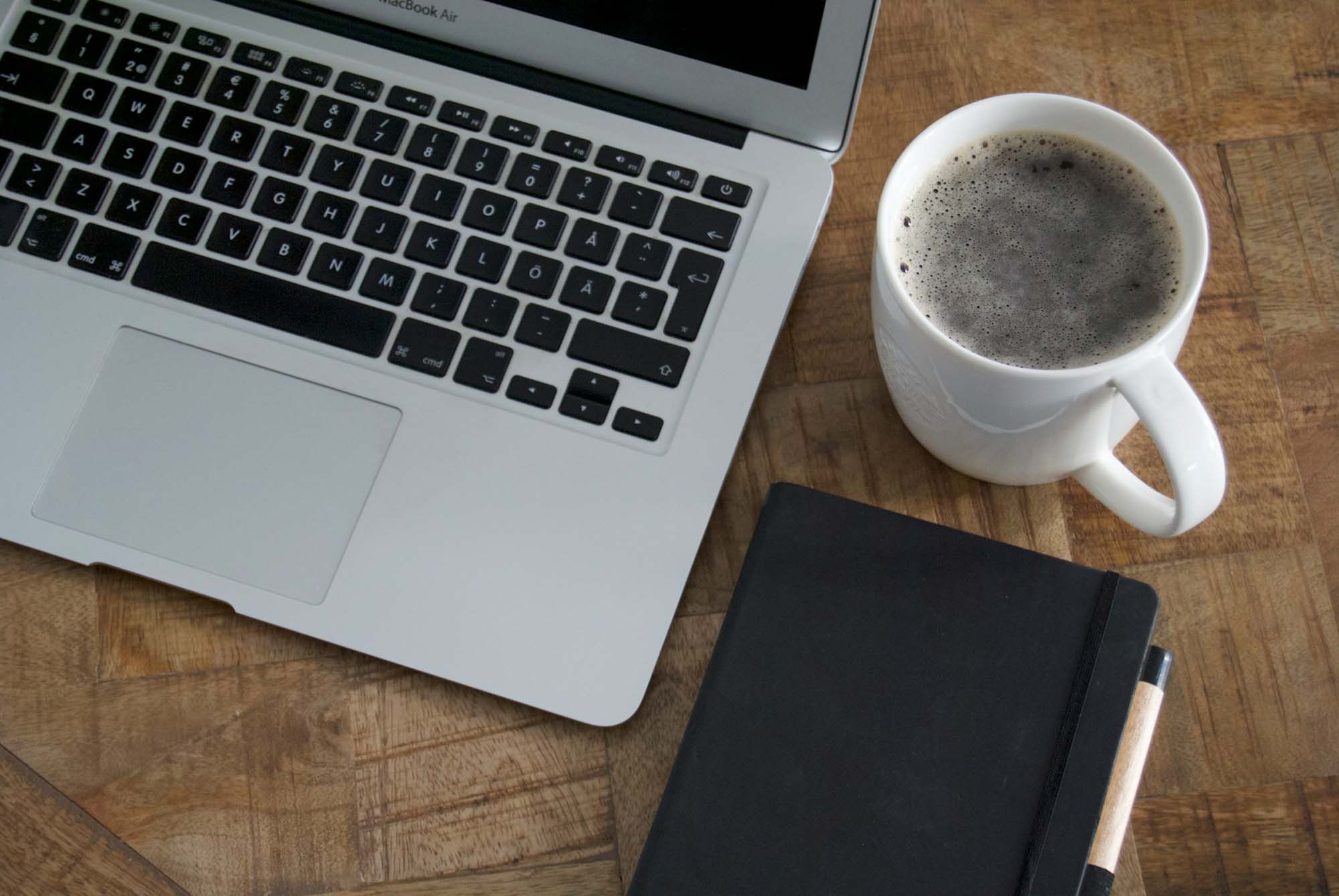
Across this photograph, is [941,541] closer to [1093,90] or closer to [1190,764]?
[1190,764]

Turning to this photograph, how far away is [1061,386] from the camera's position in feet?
1.41

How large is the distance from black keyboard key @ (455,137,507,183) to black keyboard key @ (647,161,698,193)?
0.07 metres

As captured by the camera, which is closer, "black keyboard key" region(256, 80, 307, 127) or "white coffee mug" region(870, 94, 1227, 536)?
"white coffee mug" region(870, 94, 1227, 536)

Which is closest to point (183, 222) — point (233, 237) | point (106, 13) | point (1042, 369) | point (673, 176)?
point (233, 237)

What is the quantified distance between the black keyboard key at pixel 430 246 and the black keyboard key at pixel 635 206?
8 centimetres

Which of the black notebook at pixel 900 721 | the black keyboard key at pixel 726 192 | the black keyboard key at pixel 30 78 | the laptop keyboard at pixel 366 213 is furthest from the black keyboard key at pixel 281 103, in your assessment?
the black notebook at pixel 900 721

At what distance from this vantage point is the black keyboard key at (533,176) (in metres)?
0.56

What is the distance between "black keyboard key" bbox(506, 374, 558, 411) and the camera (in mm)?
536

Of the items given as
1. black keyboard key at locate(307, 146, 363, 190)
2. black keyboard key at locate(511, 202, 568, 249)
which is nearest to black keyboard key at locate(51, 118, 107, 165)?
black keyboard key at locate(307, 146, 363, 190)

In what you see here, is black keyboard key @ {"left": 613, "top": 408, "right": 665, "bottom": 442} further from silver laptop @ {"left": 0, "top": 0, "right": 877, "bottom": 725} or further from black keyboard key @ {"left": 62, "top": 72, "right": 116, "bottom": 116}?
black keyboard key @ {"left": 62, "top": 72, "right": 116, "bottom": 116}

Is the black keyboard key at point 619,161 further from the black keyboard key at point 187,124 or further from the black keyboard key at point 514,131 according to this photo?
the black keyboard key at point 187,124

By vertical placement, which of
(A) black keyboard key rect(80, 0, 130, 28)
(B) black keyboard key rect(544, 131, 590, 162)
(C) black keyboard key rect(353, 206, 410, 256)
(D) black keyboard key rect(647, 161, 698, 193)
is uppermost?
(A) black keyboard key rect(80, 0, 130, 28)

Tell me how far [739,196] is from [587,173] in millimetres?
73

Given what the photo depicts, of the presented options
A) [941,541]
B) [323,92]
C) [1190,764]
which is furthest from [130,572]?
[1190,764]
